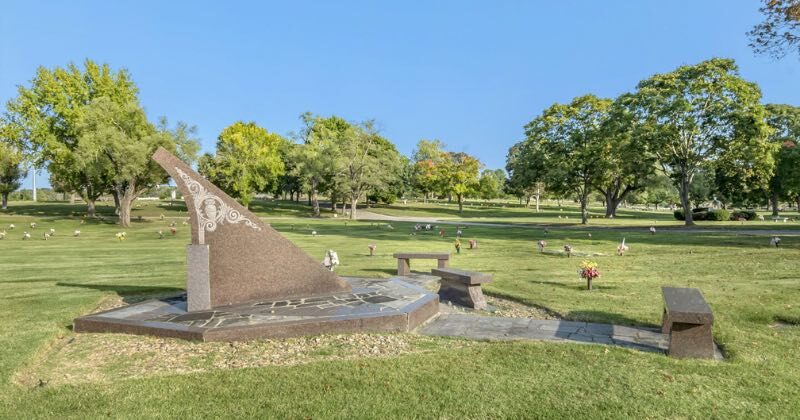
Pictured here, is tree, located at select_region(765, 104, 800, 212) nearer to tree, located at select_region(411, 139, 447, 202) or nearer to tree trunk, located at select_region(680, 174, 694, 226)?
tree trunk, located at select_region(680, 174, 694, 226)

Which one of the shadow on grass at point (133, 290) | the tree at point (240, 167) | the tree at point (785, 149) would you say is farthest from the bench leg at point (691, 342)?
the tree at point (240, 167)

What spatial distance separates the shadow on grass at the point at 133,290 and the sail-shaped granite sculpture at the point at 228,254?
3.02 meters

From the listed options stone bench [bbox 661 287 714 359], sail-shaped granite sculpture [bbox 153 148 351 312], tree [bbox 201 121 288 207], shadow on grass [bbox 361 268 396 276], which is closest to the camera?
stone bench [bbox 661 287 714 359]

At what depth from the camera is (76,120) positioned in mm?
41531

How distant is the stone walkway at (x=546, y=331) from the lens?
727cm

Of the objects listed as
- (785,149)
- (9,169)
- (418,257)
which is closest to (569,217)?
(785,149)

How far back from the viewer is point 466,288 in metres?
10.3

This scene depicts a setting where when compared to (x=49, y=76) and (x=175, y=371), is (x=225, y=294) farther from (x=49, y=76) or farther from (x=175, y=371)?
(x=49, y=76)

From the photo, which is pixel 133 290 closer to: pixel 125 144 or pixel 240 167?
pixel 125 144

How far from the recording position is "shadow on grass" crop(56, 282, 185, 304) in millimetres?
10766

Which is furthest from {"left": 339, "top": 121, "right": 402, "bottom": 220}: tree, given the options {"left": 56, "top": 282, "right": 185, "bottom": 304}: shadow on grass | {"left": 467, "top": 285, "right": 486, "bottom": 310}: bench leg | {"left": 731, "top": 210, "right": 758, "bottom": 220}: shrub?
{"left": 467, "top": 285, "right": 486, "bottom": 310}: bench leg

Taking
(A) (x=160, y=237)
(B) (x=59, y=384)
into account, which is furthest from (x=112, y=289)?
(A) (x=160, y=237)

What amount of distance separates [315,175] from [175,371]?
164 ft

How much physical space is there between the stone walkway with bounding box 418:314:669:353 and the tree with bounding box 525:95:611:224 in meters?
34.5
